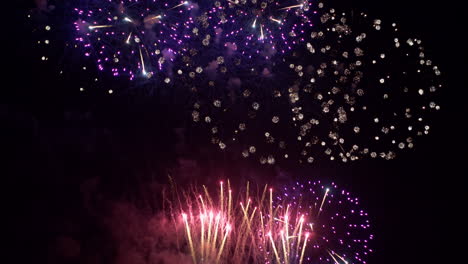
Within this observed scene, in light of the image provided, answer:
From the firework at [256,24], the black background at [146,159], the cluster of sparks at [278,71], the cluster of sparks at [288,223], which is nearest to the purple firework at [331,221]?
the cluster of sparks at [288,223]

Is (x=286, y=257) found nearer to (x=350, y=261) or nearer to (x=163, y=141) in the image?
(x=350, y=261)

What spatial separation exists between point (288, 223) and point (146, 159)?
4.65 feet

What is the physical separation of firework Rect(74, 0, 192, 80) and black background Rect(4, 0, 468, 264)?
31cm

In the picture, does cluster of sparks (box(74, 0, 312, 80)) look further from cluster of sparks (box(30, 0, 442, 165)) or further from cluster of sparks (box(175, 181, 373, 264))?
cluster of sparks (box(175, 181, 373, 264))

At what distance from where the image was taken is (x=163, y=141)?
11.2ft

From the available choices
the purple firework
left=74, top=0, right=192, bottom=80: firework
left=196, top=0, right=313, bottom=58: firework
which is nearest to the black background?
the purple firework

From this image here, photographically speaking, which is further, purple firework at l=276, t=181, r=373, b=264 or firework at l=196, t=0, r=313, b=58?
purple firework at l=276, t=181, r=373, b=264

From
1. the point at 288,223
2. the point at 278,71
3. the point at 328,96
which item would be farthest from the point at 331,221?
the point at 278,71

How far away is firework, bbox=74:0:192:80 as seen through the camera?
120 inches

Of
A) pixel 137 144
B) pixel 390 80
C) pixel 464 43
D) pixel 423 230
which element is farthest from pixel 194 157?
pixel 464 43

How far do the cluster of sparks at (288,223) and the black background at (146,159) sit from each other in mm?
158

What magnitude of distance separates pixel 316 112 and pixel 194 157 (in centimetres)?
114

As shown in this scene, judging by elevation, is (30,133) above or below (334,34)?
below

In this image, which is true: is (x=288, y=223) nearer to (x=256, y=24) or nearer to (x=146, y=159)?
(x=146, y=159)
